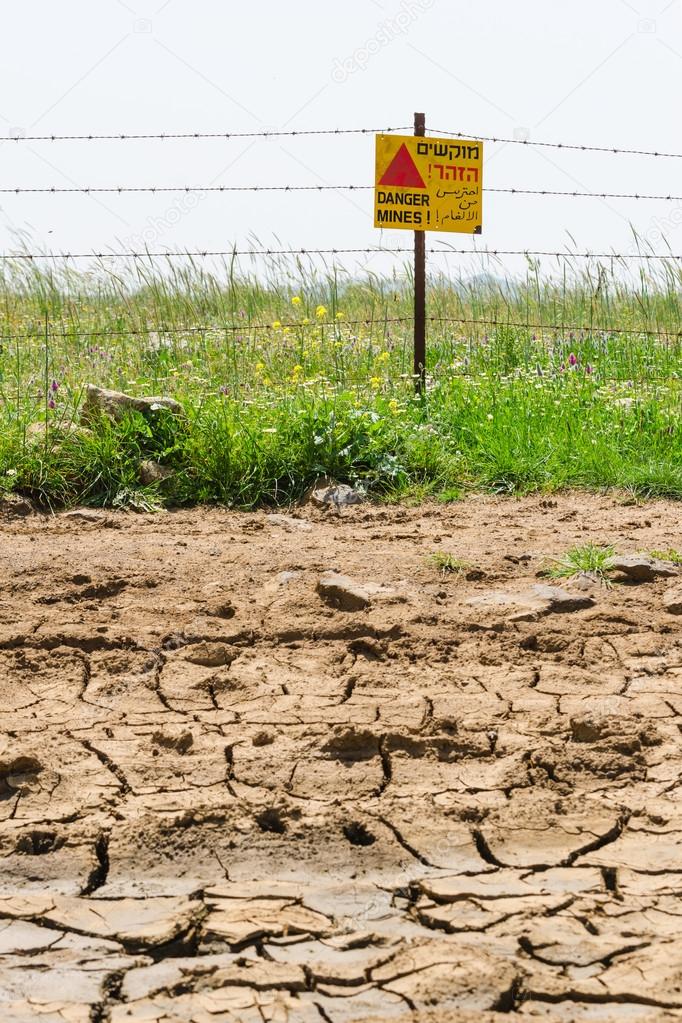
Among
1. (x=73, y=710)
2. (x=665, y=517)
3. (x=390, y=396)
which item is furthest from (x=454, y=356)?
(x=73, y=710)

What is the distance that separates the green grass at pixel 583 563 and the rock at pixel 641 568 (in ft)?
0.13

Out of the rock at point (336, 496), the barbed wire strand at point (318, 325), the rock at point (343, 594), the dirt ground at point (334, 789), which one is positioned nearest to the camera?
the dirt ground at point (334, 789)

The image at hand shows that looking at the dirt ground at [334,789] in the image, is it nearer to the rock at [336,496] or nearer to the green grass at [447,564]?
the green grass at [447,564]

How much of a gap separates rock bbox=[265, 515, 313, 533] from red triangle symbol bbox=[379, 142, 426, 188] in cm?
265

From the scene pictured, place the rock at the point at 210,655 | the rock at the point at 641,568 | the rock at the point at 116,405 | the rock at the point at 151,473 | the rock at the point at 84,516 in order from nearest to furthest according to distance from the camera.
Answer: the rock at the point at 210,655 → the rock at the point at 641,568 → the rock at the point at 84,516 → the rock at the point at 151,473 → the rock at the point at 116,405

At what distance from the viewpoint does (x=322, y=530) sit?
5.58 meters

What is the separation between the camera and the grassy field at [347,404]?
6238 mm

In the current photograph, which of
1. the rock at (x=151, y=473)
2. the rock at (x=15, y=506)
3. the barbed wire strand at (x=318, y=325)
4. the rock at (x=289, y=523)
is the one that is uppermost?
the barbed wire strand at (x=318, y=325)

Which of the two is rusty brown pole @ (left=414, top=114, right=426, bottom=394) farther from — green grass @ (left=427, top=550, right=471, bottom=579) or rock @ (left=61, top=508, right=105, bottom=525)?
green grass @ (left=427, top=550, right=471, bottom=579)

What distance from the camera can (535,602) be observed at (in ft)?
14.3

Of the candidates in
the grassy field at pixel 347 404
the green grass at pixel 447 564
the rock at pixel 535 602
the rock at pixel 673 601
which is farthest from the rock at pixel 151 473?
the rock at pixel 673 601

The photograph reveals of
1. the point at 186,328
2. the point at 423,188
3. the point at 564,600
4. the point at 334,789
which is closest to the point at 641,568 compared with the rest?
the point at 564,600

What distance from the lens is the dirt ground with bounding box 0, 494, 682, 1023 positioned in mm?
2316

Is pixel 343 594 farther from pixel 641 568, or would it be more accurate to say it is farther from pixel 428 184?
pixel 428 184
